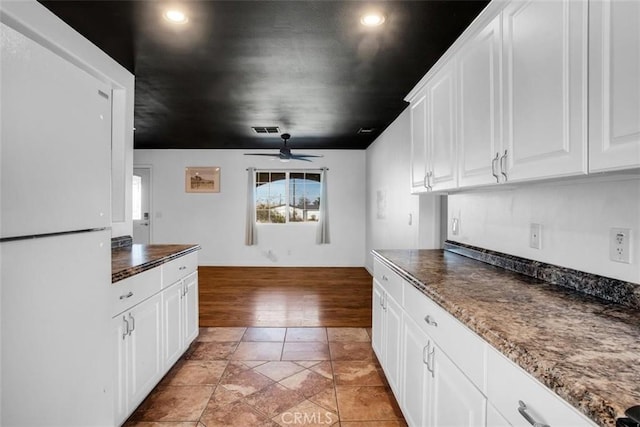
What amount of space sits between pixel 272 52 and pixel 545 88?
1.89 m

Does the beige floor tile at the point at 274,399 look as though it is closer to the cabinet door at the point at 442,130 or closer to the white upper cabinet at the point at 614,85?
the cabinet door at the point at 442,130

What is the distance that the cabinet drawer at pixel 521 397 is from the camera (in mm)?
696

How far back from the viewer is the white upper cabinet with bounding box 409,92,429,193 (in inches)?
94.3

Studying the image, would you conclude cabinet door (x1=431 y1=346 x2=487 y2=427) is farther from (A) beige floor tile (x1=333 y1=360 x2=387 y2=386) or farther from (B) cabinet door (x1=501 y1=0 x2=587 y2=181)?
(A) beige floor tile (x1=333 y1=360 x2=387 y2=386)

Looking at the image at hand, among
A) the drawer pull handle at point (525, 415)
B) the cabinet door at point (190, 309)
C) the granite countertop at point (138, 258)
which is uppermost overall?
the granite countertop at point (138, 258)

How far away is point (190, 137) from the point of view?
18.9 feet

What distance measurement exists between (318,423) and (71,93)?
199cm

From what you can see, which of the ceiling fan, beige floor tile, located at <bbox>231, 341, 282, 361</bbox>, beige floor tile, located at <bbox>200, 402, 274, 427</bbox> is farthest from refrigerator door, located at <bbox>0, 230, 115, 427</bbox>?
the ceiling fan

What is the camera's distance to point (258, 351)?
2.87m

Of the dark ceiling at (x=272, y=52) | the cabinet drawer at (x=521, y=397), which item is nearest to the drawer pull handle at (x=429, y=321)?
the cabinet drawer at (x=521, y=397)

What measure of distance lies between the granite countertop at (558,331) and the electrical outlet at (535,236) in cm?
17

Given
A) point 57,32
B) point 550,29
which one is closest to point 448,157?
point 550,29

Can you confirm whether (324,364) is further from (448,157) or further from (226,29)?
(226,29)

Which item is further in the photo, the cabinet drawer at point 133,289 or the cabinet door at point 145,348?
the cabinet door at point 145,348
